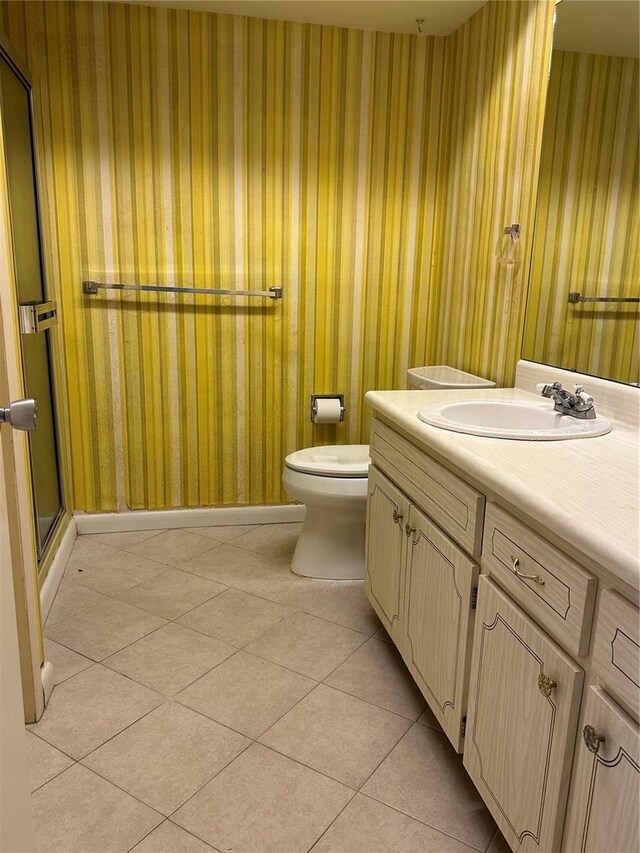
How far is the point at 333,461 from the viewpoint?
2.43m

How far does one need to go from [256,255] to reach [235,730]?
1836 millimetres

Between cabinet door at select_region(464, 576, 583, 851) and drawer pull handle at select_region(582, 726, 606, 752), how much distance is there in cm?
4

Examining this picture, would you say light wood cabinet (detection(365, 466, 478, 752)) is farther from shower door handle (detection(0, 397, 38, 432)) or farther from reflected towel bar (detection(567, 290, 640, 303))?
shower door handle (detection(0, 397, 38, 432))

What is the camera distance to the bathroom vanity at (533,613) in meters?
0.83

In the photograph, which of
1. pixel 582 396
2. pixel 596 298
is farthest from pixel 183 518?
pixel 596 298

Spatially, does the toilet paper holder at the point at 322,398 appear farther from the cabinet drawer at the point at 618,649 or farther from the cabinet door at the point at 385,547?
the cabinet drawer at the point at 618,649

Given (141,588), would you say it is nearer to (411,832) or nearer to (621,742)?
(411,832)

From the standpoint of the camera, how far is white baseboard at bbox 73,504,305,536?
2693 millimetres

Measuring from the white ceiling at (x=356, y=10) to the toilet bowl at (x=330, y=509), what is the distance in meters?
1.67

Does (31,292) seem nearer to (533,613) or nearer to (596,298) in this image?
(596,298)

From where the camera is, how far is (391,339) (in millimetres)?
2826

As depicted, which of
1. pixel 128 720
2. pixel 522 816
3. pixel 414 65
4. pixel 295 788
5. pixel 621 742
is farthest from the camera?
pixel 414 65

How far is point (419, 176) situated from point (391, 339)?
27.7 inches

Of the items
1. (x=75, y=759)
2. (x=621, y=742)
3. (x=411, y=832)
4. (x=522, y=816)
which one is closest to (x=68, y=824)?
(x=75, y=759)
